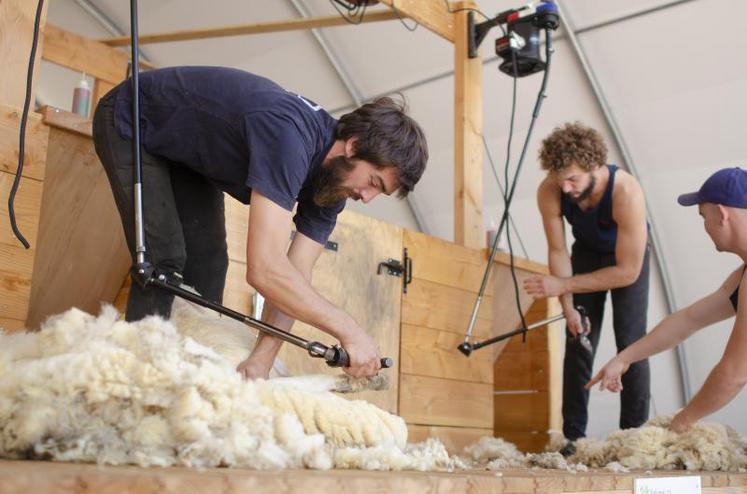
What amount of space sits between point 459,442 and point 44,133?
6.72ft

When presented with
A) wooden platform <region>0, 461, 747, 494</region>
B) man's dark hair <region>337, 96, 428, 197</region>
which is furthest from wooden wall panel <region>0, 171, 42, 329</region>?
wooden platform <region>0, 461, 747, 494</region>

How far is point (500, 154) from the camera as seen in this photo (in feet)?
22.0

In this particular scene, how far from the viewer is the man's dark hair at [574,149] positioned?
293cm

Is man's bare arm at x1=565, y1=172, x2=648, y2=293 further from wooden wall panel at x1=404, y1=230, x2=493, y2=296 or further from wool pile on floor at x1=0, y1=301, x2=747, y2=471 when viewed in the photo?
wool pile on floor at x1=0, y1=301, x2=747, y2=471

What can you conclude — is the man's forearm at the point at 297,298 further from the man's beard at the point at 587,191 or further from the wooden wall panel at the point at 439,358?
the man's beard at the point at 587,191

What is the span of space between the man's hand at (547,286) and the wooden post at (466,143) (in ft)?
1.74

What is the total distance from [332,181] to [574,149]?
1363 mm

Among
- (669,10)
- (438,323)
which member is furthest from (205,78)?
(669,10)

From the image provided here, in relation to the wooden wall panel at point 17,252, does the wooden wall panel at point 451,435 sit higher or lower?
lower

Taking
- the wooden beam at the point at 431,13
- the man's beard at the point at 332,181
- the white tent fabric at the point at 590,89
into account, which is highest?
the white tent fabric at the point at 590,89

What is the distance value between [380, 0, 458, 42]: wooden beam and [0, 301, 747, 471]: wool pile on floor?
258 cm

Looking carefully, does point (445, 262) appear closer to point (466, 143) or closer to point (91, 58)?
point (466, 143)

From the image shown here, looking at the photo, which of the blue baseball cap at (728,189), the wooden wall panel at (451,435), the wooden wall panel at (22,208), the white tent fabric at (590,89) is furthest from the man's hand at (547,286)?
the white tent fabric at (590,89)

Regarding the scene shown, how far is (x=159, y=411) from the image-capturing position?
1073 millimetres
